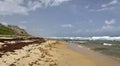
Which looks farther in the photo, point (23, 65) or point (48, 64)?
point (48, 64)

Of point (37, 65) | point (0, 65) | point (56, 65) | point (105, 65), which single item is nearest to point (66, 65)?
point (56, 65)

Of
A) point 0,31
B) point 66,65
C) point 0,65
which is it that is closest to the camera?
point 0,65

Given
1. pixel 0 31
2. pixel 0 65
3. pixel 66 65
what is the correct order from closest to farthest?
1. pixel 0 65
2. pixel 66 65
3. pixel 0 31

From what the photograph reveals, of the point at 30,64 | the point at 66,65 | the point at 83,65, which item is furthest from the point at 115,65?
the point at 30,64

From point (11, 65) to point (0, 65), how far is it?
2.88ft

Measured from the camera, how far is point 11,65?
66.8ft

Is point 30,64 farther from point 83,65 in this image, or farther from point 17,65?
point 83,65

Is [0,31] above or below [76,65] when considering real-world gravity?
above

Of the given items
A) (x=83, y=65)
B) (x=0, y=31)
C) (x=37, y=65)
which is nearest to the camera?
(x=37, y=65)

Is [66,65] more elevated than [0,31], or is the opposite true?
[0,31]

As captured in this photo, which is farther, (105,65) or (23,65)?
(105,65)

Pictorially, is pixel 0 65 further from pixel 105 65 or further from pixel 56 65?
pixel 105 65

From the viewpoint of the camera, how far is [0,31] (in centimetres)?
14312

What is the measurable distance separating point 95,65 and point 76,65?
94.4 inches
